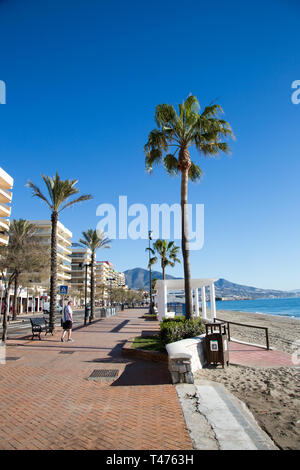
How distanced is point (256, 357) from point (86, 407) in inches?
247

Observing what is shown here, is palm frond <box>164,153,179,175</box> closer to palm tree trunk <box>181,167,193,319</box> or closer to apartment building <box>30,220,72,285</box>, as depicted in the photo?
palm tree trunk <box>181,167,193,319</box>

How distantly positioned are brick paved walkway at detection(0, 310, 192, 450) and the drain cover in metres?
0.15

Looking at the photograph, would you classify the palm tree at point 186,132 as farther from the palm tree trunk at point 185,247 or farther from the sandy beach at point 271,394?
the sandy beach at point 271,394

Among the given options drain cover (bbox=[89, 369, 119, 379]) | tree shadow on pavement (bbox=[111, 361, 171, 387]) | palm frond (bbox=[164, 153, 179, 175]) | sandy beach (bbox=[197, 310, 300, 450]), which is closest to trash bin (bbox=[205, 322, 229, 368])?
sandy beach (bbox=[197, 310, 300, 450])

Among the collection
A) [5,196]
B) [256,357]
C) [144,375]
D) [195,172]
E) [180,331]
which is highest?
[5,196]

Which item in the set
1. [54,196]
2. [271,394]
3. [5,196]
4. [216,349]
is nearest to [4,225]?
[5,196]

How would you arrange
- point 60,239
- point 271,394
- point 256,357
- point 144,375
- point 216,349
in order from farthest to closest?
point 60,239 < point 256,357 < point 216,349 < point 144,375 < point 271,394

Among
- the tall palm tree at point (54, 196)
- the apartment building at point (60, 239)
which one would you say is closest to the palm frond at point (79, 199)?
the tall palm tree at point (54, 196)

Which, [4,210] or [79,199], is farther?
[4,210]

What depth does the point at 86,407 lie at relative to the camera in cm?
516

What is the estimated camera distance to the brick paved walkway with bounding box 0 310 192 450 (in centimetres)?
390

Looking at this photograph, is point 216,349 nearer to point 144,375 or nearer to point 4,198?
point 144,375

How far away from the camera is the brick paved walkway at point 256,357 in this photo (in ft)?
28.3

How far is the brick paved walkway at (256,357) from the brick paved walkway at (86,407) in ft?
8.14
